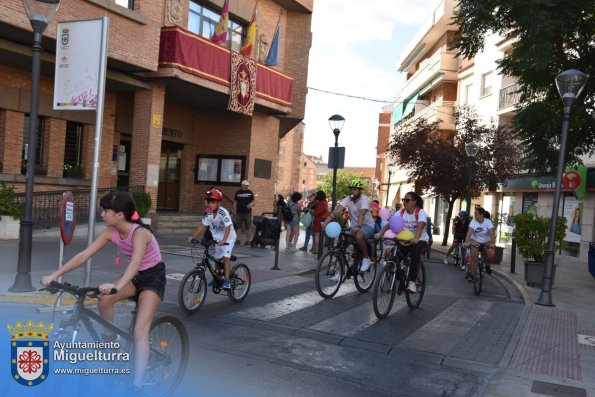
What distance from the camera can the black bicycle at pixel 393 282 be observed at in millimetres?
7660

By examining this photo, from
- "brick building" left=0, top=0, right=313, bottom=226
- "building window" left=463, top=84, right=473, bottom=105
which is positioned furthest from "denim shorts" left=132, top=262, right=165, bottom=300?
"building window" left=463, top=84, right=473, bottom=105

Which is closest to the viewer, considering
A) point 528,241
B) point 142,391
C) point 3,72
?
point 142,391

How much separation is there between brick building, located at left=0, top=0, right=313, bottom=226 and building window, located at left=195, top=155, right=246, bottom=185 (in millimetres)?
40

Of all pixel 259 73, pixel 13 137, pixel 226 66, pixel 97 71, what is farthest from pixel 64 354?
pixel 259 73

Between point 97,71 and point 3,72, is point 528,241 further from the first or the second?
point 3,72

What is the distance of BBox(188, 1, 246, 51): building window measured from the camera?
1939 centimetres

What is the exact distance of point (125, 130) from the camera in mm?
19328

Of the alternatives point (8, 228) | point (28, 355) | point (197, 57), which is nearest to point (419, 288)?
point (28, 355)

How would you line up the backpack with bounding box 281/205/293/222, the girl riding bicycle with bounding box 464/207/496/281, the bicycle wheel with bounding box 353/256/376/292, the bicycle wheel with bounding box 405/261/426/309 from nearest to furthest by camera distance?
the bicycle wheel with bounding box 405/261/426/309
the bicycle wheel with bounding box 353/256/376/292
the girl riding bicycle with bounding box 464/207/496/281
the backpack with bounding box 281/205/293/222

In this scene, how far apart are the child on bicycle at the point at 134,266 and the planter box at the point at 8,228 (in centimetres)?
981

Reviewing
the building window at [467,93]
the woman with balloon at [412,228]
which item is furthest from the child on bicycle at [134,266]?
the building window at [467,93]

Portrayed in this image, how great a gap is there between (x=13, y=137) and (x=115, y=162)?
3874 mm

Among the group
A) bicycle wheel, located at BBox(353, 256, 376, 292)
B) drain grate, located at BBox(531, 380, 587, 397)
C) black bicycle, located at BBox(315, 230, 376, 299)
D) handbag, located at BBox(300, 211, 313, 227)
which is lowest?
drain grate, located at BBox(531, 380, 587, 397)

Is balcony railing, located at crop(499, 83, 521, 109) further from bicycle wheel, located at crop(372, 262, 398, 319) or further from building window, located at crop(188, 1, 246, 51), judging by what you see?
bicycle wheel, located at crop(372, 262, 398, 319)
